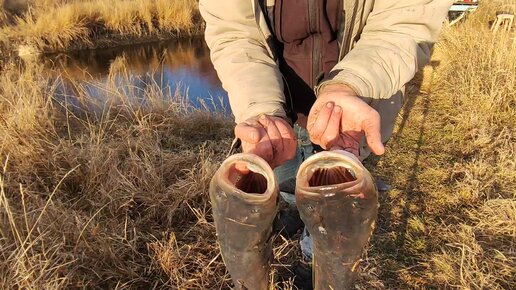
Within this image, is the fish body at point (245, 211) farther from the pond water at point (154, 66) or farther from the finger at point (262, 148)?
the pond water at point (154, 66)

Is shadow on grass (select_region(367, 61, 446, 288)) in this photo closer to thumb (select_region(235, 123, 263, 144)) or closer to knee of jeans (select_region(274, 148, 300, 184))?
knee of jeans (select_region(274, 148, 300, 184))

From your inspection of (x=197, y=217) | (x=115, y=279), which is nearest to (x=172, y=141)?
(x=197, y=217)

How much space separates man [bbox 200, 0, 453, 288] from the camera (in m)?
1.19

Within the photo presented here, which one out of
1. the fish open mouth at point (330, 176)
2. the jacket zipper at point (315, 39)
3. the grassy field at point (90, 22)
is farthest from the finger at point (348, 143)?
the grassy field at point (90, 22)

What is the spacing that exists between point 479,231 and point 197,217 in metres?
1.69

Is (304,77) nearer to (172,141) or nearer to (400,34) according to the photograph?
(400,34)

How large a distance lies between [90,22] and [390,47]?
9337 millimetres

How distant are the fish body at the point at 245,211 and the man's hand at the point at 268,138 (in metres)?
0.11

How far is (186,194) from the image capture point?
2807 millimetres

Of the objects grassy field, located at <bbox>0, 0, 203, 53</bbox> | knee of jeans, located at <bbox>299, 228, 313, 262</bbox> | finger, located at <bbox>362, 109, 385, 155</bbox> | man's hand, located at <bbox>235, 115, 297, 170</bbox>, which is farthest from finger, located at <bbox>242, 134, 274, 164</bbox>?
grassy field, located at <bbox>0, 0, 203, 53</bbox>

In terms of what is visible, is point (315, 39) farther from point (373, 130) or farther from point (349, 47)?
point (373, 130)

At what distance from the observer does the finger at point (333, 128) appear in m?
1.17

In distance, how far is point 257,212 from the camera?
100cm

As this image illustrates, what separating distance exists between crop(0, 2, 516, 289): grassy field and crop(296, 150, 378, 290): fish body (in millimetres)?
974
